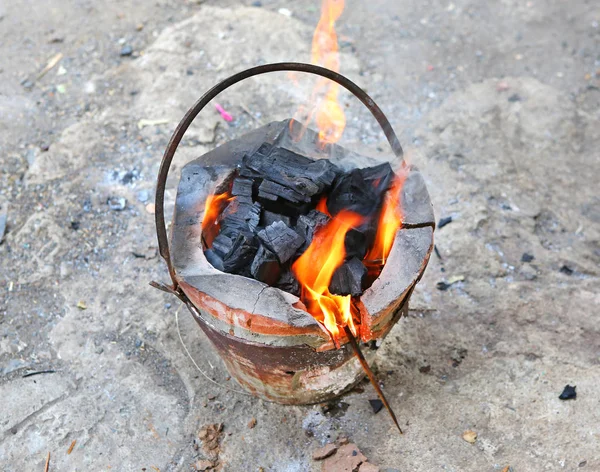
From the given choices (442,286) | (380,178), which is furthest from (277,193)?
(442,286)

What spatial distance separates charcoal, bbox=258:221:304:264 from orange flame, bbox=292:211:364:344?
0.07 meters

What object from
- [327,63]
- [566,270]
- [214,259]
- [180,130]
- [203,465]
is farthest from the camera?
[327,63]

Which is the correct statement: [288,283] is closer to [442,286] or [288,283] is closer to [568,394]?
[442,286]

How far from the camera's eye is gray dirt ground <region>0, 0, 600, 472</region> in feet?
9.91

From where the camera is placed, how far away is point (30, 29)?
5.59 metres

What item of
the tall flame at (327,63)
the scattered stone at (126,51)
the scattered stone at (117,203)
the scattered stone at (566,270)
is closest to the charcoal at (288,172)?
the tall flame at (327,63)

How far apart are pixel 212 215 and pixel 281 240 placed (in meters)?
0.45

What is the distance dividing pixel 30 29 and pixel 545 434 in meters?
5.70

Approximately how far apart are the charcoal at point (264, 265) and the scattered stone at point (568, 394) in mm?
1767

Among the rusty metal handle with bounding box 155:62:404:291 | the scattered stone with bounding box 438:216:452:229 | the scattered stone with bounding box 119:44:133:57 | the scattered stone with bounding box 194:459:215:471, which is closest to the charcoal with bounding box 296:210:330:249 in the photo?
the rusty metal handle with bounding box 155:62:404:291

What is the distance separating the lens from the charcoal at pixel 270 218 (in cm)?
282

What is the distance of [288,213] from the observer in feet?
9.41

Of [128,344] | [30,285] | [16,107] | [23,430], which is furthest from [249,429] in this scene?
[16,107]

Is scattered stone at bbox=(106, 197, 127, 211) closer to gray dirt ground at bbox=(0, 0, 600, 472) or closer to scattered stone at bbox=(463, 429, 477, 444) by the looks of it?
gray dirt ground at bbox=(0, 0, 600, 472)
